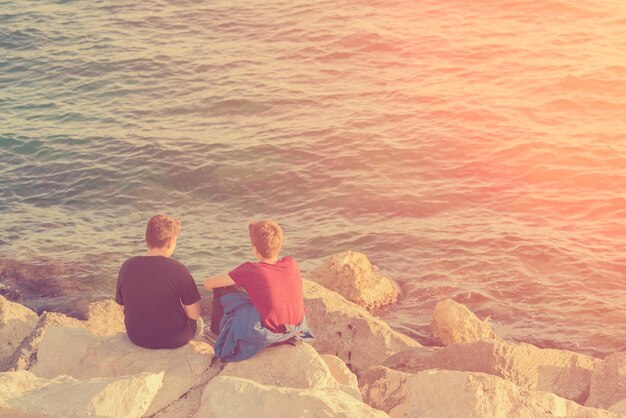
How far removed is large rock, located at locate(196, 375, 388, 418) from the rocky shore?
0.01 meters

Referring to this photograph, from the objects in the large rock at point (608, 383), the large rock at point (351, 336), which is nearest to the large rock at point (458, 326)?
the large rock at point (351, 336)

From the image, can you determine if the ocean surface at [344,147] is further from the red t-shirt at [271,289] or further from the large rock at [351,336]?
the red t-shirt at [271,289]

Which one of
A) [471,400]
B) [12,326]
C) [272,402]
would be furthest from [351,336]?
[12,326]

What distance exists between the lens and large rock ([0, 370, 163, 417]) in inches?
313

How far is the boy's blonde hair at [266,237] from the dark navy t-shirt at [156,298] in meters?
0.83

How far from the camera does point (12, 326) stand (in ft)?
38.6

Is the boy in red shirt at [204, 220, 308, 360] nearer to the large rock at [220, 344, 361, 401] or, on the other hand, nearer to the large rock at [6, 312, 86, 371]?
the large rock at [220, 344, 361, 401]

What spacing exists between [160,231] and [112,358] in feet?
4.71

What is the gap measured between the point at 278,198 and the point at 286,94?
5263 millimetres

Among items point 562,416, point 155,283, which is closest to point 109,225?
point 155,283

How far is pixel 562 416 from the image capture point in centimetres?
825

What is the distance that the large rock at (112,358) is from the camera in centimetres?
898

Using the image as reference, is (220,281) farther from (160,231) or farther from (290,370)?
(290,370)

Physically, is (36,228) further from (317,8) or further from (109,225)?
(317,8)
